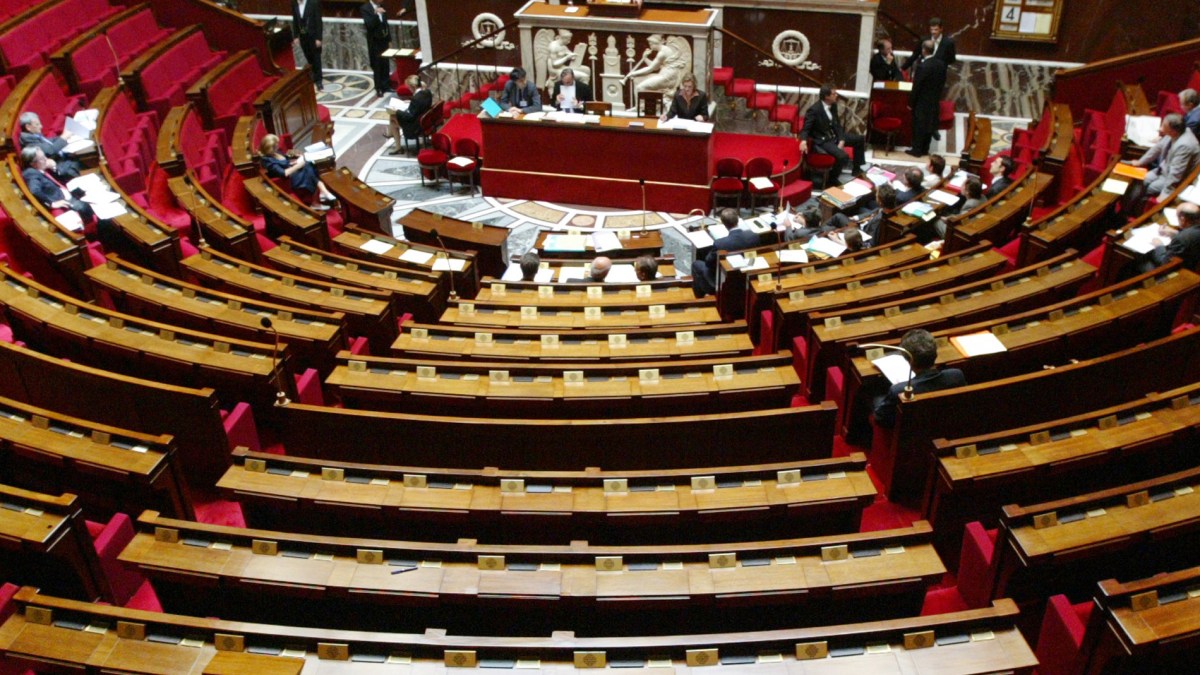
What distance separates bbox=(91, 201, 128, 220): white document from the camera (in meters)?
6.80

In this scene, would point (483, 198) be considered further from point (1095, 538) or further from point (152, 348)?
point (1095, 538)

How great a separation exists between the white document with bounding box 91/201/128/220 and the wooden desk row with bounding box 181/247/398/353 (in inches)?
33.9

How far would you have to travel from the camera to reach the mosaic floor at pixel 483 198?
9.65m

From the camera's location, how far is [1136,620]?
3.26 meters

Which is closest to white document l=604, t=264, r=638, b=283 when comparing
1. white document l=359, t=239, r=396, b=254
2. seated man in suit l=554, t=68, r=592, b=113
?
white document l=359, t=239, r=396, b=254

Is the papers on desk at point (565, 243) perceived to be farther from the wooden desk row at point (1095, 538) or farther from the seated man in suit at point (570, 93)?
the wooden desk row at point (1095, 538)

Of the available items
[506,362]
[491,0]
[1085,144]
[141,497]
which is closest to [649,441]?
[506,362]

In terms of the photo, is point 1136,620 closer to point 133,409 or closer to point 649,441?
point 649,441

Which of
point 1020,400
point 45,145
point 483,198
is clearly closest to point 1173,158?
point 1020,400

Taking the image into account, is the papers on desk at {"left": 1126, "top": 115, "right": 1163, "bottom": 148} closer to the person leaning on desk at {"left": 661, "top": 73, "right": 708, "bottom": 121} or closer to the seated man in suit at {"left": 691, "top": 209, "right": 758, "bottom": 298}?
the seated man in suit at {"left": 691, "top": 209, "right": 758, "bottom": 298}

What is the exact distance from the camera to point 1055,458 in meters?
4.11

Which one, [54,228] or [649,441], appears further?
[54,228]

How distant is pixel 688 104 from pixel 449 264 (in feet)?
14.7

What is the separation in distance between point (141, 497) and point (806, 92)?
9.50m
